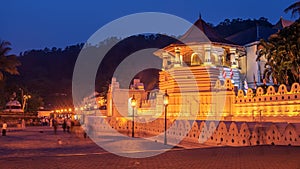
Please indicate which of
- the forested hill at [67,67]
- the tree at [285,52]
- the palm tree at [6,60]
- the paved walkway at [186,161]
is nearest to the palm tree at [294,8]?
the tree at [285,52]

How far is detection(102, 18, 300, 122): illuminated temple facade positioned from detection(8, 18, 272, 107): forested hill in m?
36.6

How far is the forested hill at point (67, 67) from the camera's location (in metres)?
86.9

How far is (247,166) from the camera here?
30.1 feet

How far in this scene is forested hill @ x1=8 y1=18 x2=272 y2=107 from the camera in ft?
285

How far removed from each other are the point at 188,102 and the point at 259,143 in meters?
18.9

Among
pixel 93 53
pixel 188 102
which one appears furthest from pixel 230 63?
pixel 93 53

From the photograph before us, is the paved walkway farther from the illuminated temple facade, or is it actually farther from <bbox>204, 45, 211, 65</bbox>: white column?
<bbox>204, 45, 211, 65</bbox>: white column

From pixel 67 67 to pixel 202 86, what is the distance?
83.0 meters

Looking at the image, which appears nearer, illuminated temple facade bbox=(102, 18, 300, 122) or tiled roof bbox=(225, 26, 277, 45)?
illuminated temple facade bbox=(102, 18, 300, 122)

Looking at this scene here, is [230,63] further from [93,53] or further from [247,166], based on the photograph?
[93,53]

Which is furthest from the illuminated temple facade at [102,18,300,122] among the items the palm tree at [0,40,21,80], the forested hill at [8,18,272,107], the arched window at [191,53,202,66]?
the forested hill at [8,18,272,107]

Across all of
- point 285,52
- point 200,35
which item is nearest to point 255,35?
point 200,35

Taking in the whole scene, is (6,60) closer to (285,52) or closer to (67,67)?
(285,52)

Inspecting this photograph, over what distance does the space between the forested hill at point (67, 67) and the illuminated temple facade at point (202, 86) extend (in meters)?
36.6
